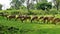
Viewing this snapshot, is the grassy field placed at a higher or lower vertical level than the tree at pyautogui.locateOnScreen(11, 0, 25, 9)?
higher

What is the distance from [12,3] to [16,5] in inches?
118

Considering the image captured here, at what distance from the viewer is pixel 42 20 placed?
21766mm

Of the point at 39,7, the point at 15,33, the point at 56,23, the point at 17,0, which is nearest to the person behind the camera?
the point at 15,33

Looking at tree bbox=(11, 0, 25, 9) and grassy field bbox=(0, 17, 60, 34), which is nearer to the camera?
grassy field bbox=(0, 17, 60, 34)

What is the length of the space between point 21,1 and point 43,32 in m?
69.4

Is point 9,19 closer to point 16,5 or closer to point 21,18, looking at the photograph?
point 21,18

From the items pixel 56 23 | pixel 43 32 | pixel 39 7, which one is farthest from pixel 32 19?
pixel 39 7

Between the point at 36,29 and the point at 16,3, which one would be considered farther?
the point at 16,3

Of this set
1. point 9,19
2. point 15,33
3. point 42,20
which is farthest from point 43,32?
point 9,19

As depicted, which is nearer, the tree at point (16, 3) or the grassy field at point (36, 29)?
the grassy field at point (36, 29)

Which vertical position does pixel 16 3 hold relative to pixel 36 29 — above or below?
below

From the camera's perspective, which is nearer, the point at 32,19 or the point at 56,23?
the point at 56,23

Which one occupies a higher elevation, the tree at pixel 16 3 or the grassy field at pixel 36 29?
the grassy field at pixel 36 29

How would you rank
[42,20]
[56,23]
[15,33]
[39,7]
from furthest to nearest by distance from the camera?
[39,7] < [42,20] < [56,23] < [15,33]
